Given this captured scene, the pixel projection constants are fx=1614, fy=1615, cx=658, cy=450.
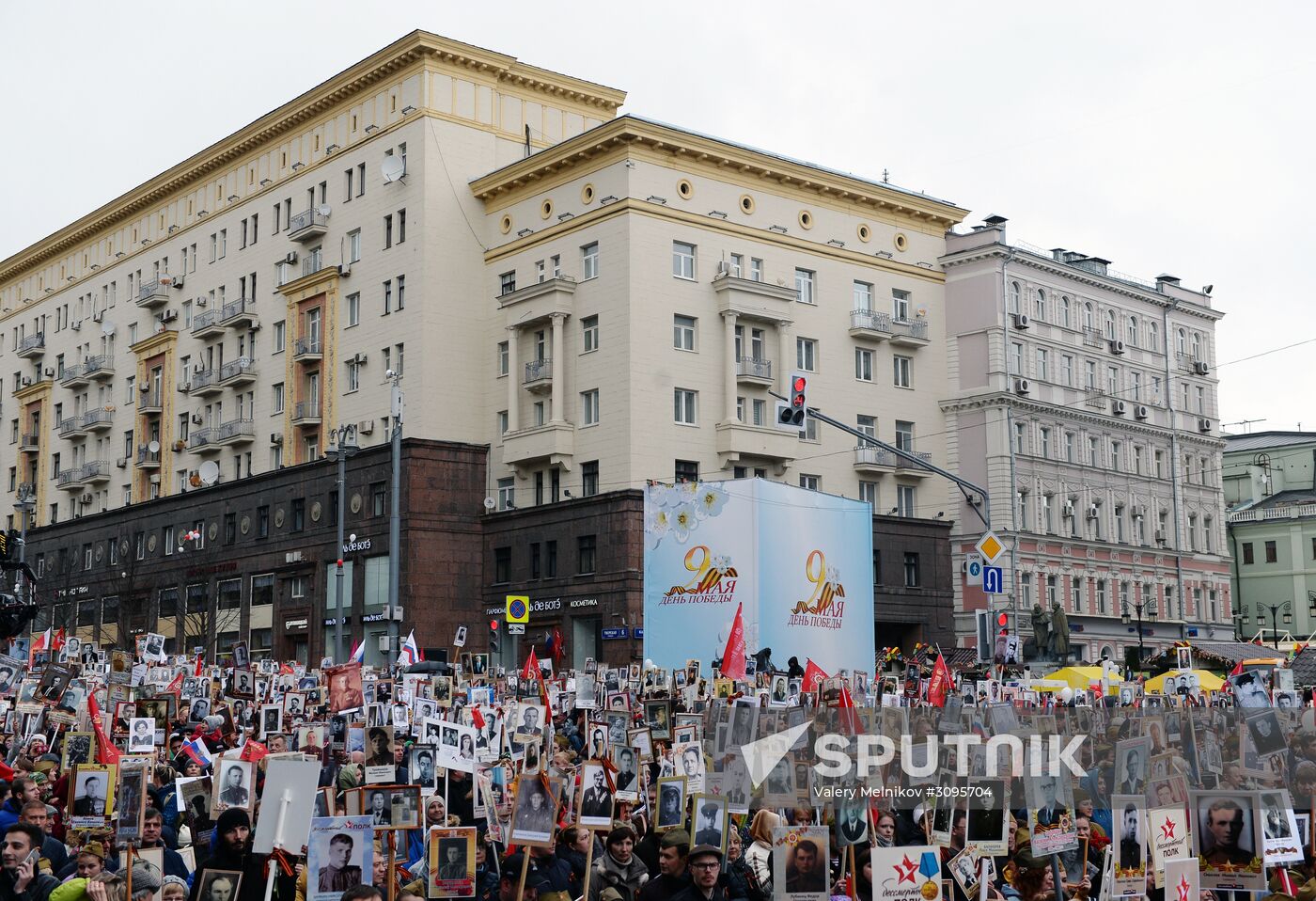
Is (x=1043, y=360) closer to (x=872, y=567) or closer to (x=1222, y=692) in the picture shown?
(x=872, y=567)

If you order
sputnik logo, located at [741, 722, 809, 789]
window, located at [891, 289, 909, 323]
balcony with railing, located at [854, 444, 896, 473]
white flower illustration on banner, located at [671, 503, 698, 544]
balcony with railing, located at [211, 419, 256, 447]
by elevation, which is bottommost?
sputnik logo, located at [741, 722, 809, 789]

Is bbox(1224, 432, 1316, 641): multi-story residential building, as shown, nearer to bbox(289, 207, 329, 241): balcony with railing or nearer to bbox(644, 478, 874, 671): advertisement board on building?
bbox(644, 478, 874, 671): advertisement board on building

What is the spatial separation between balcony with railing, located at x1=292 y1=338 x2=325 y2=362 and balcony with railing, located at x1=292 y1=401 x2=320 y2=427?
1.67 meters

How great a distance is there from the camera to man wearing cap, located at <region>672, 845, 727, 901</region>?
9.44 meters

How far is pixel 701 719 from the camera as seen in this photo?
17219 mm

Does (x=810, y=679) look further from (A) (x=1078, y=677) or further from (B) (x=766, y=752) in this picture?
(B) (x=766, y=752)

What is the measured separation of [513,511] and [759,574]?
1068 centimetres

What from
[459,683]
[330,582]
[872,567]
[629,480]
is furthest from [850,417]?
[459,683]

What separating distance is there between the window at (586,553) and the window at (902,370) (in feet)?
47.5

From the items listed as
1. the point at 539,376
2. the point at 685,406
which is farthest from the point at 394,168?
the point at 685,406

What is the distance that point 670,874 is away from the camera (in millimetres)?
9867

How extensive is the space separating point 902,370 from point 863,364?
2303 mm

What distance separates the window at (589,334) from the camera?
53.8 m

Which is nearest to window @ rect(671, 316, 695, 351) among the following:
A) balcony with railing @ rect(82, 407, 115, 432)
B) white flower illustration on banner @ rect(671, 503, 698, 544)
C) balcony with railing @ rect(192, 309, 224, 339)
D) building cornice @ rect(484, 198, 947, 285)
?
building cornice @ rect(484, 198, 947, 285)
